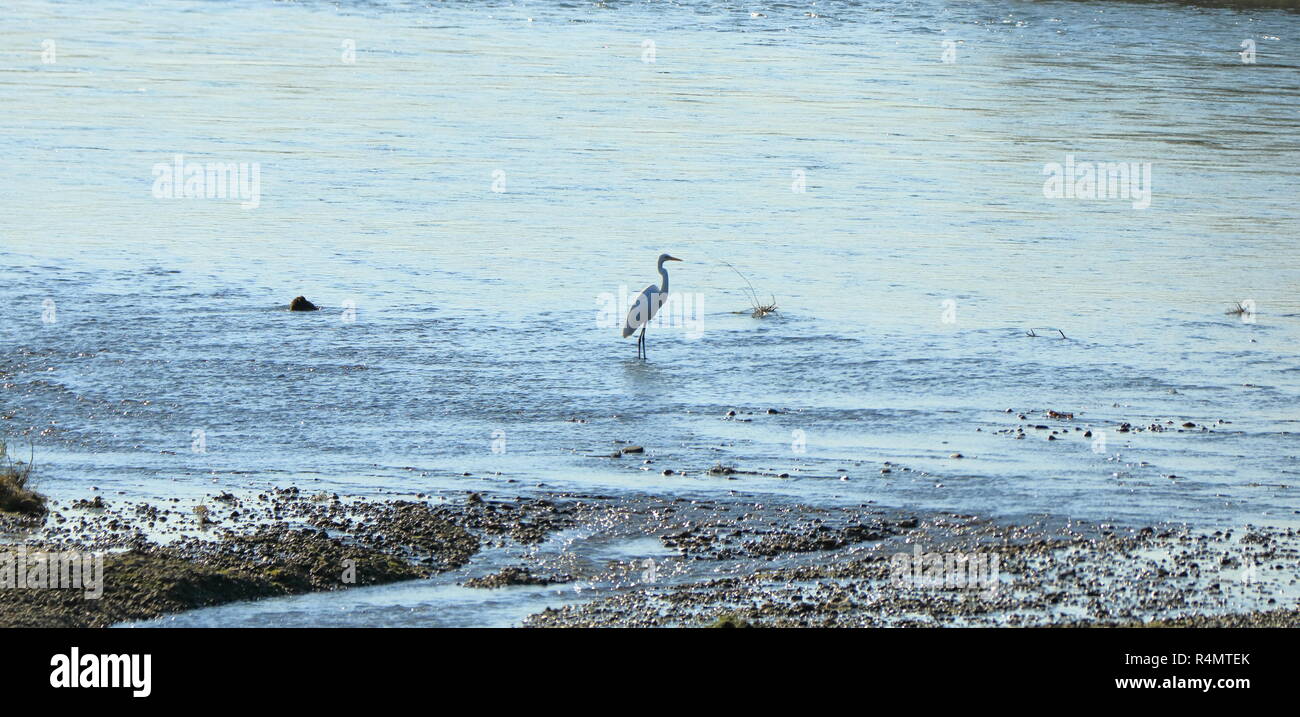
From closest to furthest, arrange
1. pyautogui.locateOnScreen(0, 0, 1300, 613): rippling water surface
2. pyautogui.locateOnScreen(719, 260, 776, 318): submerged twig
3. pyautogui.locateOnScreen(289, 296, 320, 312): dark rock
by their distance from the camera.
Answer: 1. pyautogui.locateOnScreen(0, 0, 1300, 613): rippling water surface
2. pyautogui.locateOnScreen(289, 296, 320, 312): dark rock
3. pyautogui.locateOnScreen(719, 260, 776, 318): submerged twig

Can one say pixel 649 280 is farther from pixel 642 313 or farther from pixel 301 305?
pixel 301 305

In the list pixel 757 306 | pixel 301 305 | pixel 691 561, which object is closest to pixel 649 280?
pixel 757 306

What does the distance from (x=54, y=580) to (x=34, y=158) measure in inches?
765

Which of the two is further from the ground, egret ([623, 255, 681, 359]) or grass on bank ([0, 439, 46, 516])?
egret ([623, 255, 681, 359])

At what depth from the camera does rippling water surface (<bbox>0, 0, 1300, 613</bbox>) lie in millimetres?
12680

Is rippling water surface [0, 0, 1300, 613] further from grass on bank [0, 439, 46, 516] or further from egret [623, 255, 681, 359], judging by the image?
grass on bank [0, 439, 46, 516]

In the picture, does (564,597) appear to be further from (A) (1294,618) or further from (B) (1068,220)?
(B) (1068,220)

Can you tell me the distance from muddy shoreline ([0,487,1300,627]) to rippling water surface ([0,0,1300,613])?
0.46 metres

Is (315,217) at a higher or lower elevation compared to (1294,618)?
higher

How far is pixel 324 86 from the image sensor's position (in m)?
37.6

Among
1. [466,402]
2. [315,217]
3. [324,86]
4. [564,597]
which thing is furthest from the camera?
[324,86]

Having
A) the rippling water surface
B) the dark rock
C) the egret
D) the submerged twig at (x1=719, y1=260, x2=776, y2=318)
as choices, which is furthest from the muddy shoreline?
the submerged twig at (x1=719, y1=260, x2=776, y2=318)
